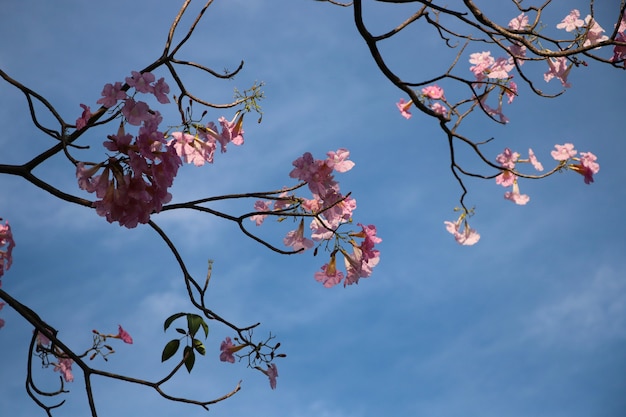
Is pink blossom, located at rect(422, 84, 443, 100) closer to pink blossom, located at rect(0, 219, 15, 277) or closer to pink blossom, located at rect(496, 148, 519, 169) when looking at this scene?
pink blossom, located at rect(496, 148, 519, 169)

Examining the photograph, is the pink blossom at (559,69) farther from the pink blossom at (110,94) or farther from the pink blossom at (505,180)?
the pink blossom at (110,94)

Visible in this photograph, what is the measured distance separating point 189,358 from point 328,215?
2.67 ft

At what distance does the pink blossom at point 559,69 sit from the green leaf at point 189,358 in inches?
98.5

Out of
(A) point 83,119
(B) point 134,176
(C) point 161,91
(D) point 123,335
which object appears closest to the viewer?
(B) point 134,176

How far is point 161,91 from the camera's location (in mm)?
2426

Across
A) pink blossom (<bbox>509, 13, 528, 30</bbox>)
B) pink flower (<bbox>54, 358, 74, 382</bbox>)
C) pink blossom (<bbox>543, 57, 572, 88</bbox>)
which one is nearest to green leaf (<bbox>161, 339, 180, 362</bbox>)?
pink flower (<bbox>54, 358, 74, 382</bbox>)

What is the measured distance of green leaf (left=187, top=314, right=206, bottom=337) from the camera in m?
2.48

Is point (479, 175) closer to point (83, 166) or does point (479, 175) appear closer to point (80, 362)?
point (83, 166)

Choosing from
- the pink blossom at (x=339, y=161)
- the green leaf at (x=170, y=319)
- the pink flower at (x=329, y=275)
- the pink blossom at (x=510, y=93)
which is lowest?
the green leaf at (x=170, y=319)

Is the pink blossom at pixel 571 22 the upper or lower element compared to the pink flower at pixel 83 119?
upper

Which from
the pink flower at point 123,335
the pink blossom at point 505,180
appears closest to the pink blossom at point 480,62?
the pink blossom at point 505,180

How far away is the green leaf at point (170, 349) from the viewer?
2.53m

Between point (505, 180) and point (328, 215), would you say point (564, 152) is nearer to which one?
point (505, 180)

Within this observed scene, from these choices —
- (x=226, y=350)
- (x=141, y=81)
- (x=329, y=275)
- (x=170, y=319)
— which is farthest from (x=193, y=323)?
(x=141, y=81)
